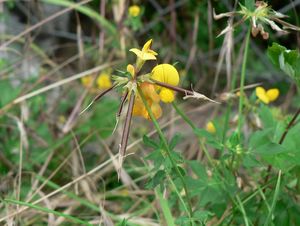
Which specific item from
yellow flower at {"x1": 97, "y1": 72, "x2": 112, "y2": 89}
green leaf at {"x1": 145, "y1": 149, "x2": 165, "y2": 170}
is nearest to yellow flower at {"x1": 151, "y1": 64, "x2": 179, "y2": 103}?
green leaf at {"x1": 145, "y1": 149, "x2": 165, "y2": 170}

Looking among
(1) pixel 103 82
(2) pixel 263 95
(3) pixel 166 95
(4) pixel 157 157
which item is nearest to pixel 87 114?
(1) pixel 103 82

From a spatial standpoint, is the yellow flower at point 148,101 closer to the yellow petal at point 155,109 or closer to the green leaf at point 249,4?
the yellow petal at point 155,109

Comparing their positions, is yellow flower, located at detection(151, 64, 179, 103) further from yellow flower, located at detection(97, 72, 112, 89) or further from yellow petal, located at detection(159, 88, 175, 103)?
yellow flower, located at detection(97, 72, 112, 89)

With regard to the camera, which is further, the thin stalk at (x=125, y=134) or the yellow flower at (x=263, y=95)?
the yellow flower at (x=263, y=95)

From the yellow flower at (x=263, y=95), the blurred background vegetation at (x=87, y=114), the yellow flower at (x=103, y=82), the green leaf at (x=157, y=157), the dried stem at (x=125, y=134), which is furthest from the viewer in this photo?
the yellow flower at (x=103, y=82)

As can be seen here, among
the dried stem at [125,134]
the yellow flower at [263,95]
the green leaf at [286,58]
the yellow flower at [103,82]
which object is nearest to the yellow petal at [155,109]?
the dried stem at [125,134]

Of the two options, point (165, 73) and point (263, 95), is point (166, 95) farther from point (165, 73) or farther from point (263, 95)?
point (263, 95)
